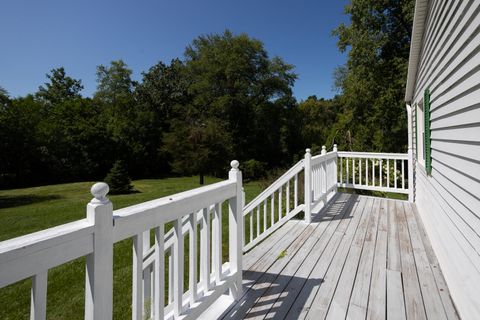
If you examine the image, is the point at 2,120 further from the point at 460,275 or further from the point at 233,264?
the point at 460,275

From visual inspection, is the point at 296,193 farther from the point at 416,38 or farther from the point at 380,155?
the point at 416,38

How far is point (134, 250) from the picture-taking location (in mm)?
1301

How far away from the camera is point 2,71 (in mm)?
17719

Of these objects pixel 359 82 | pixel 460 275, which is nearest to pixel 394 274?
pixel 460 275

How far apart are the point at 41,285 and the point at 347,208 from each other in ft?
17.0

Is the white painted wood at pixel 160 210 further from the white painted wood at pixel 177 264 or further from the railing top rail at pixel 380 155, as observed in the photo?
the railing top rail at pixel 380 155

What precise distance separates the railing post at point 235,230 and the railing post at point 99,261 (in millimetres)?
1160

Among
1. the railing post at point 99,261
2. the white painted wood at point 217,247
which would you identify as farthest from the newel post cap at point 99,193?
the white painted wood at point 217,247

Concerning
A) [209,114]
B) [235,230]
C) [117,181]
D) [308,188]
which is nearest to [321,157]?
[308,188]

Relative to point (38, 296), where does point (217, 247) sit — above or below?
below

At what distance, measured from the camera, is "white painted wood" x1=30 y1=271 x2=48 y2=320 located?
0.89 m

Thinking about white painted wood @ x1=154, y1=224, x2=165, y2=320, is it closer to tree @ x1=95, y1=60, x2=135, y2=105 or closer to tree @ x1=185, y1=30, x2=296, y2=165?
tree @ x1=185, y1=30, x2=296, y2=165

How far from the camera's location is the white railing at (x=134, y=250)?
885 mm

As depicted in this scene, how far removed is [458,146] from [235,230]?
181 cm
